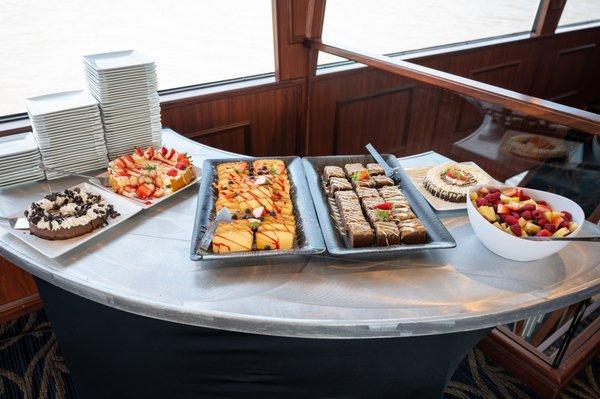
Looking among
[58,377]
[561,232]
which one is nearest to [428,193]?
[561,232]

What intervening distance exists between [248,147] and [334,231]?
152 cm

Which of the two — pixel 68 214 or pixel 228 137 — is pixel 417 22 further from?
pixel 68 214

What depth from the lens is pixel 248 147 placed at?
8.44 feet

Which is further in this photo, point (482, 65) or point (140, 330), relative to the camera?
point (482, 65)

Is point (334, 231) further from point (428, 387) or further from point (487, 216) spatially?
point (428, 387)

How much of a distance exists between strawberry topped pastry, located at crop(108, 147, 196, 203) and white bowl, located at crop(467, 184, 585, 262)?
0.88 m

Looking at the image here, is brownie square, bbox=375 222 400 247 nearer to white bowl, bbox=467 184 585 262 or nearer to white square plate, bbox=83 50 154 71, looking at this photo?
white bowl, bbox=467 184 585 262

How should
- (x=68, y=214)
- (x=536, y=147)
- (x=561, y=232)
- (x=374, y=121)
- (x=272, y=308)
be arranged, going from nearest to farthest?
(x=272, y=308) < (x=561, y=232) < (x=68, y=214) < (x=536, y=147) < (x=374, y=121)

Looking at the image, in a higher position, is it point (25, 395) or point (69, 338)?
point (69, 338)

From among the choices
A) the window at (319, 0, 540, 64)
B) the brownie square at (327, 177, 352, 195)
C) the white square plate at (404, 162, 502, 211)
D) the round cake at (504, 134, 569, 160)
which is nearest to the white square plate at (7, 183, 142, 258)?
the brownie square at (327, 177, 352, 195)

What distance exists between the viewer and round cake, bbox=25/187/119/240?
113 centimetres

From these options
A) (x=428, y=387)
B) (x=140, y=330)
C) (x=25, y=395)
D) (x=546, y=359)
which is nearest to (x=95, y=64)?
(x=140, y=330)

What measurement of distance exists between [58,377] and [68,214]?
3.38ft

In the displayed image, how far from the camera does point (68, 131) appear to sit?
140 cm
